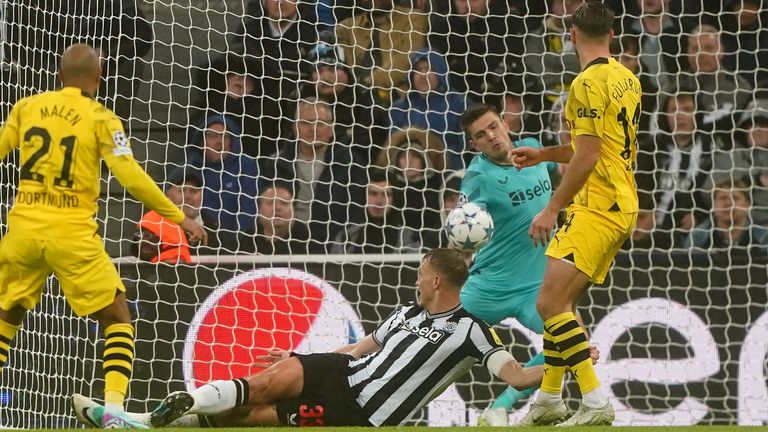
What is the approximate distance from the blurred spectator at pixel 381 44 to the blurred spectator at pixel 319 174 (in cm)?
46

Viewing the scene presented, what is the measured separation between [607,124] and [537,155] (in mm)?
484

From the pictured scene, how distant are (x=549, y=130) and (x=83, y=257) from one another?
4.41 metres

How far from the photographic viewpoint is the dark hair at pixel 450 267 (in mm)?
6016

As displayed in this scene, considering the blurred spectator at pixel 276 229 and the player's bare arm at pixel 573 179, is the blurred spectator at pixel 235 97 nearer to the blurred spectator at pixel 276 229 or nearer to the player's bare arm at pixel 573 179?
the blurred spectator at pixel 276 229

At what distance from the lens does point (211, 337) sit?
26.4 ft

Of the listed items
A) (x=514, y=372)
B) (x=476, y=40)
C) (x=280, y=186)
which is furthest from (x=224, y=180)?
(x=514, y=372)

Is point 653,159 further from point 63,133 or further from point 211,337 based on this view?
point 63,133

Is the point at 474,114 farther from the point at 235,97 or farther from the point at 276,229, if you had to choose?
the point at 235,97

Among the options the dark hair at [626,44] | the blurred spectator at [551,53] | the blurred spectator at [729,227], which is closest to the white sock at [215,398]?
the blurred spectator at [729,227]

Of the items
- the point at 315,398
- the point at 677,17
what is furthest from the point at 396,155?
the point at 315,398

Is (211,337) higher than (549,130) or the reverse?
the reverse

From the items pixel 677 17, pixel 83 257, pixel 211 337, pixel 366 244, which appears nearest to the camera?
pixel 83 257

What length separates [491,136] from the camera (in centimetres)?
714

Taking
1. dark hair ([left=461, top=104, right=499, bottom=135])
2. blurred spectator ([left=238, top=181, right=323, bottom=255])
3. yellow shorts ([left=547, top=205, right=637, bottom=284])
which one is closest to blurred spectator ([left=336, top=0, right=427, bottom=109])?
blurred spectator ([left=238, top=181, right=323, bottom=255])
